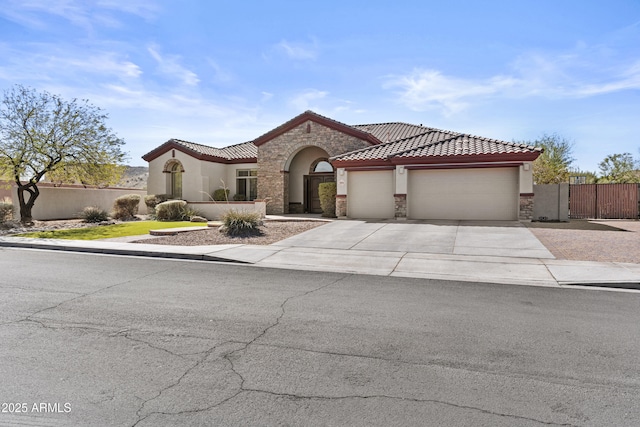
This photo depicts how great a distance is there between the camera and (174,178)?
29.2 metres

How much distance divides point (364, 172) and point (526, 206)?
7883mm

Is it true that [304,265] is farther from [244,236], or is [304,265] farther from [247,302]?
[244,236]

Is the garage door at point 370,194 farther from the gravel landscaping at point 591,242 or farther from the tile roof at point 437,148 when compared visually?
the gravel landscaping at point 591,242

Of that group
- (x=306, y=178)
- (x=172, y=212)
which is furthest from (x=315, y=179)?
(x=172, y=212)

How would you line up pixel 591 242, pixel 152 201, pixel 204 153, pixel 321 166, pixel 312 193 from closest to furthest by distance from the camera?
pixel 591 242, pixel 321 166, pixel 312 193, pixel 152 201, pixel 204 153

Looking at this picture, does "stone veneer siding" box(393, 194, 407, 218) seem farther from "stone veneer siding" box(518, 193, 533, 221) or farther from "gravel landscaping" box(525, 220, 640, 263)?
"gravel landscaping" box(525, 220, 640, 263)

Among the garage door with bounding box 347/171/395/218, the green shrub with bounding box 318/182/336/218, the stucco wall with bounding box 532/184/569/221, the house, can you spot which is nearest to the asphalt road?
the house

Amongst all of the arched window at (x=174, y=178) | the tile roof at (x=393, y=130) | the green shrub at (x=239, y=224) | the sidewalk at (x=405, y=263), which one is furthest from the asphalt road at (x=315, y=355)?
the tile roof at (x=393, y=130)

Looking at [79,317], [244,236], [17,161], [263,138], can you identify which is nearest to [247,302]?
[79,317]

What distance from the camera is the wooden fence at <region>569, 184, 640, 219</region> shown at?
2228cm

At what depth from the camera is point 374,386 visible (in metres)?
4.02

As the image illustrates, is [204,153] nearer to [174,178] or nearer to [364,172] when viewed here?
[174,178]

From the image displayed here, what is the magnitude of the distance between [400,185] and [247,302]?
1500 cm

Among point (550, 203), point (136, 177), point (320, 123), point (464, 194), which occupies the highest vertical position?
point (320, 123)
